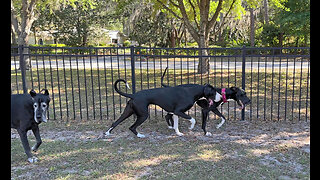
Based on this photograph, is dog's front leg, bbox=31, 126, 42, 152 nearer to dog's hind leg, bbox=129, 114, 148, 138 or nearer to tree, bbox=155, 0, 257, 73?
dog's hind leg, bbox=129, 114, 148, 138

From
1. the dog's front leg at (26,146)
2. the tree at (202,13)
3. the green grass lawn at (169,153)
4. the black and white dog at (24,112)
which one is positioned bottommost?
the green grass lawn at (169,153)

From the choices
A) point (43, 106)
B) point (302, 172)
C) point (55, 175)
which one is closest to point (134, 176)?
point (55, 175)

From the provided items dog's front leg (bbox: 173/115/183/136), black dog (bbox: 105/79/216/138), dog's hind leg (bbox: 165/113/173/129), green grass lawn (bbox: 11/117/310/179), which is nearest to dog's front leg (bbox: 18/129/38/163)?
green grass lawn (bbox: 11/117/310/179)

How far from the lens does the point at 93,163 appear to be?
5.11 metres

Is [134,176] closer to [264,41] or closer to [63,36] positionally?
[264,41]

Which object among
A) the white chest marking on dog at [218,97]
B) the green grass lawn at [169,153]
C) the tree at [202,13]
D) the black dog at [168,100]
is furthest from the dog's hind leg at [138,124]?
the tree at [202,13]

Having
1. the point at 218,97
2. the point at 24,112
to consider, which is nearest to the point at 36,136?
the point at 24,112

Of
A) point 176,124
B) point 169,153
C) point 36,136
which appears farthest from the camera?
point 176,124

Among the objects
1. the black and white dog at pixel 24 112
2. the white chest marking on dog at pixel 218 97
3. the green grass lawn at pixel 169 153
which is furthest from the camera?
the white chest marking on dog at pixel 218 97

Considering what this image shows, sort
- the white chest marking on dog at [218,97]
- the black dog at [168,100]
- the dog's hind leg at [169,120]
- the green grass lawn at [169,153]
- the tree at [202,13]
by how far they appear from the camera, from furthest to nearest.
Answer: the tree at [202,13] < the dog's hind leg at [169,120] < the white chest marking on dog at [218,97] < the black dog at [168,100] < the green grass lawn at [169,153]

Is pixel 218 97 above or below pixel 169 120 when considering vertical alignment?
above

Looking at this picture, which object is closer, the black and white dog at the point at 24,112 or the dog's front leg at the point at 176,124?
the black and white dog at the point at 24,112

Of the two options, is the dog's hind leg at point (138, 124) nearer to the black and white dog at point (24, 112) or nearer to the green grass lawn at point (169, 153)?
the green grass lawn at point (169, 153)

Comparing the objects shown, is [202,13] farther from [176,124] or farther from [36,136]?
[36,136]
